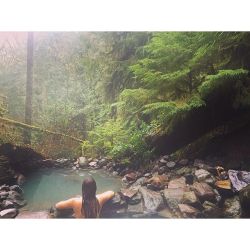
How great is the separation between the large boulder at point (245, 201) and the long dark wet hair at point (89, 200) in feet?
4.62

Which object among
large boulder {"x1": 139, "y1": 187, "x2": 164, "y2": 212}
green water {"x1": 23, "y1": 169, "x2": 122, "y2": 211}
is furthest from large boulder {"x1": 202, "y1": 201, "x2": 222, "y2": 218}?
green water {"x1": 23, "y1": 169, "x2": 122, "y2": 211}

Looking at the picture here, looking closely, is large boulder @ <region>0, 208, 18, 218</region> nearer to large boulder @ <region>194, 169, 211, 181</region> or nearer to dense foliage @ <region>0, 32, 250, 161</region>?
dense foliage @ <region>0, 32, 250, 161</region>

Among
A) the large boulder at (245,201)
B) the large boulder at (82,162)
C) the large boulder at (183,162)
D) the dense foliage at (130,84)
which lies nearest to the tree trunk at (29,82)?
the dense foliage at (130,84)

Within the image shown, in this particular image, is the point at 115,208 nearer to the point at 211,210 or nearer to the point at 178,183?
the point at 178,183

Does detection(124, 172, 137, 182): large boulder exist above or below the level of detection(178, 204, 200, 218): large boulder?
above

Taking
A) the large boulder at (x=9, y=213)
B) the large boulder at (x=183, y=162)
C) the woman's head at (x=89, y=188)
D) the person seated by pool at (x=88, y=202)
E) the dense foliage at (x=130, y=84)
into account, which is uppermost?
the dense foliage at (x=130, y=84)

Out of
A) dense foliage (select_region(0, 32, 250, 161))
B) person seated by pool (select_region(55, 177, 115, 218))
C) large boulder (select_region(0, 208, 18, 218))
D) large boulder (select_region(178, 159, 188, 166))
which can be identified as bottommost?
large boulder (select_region(0, 208, 18, 218))

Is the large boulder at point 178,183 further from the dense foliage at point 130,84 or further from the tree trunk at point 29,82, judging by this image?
the tree trunk at point 29,82

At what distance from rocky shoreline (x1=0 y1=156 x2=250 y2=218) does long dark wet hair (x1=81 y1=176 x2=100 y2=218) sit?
0.29ft

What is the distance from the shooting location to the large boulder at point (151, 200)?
3.66m

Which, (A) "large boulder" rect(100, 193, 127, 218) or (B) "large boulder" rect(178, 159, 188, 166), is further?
(B) "large boulder" rect(178, 159, 188, 166)

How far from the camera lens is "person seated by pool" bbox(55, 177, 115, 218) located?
3.66m
